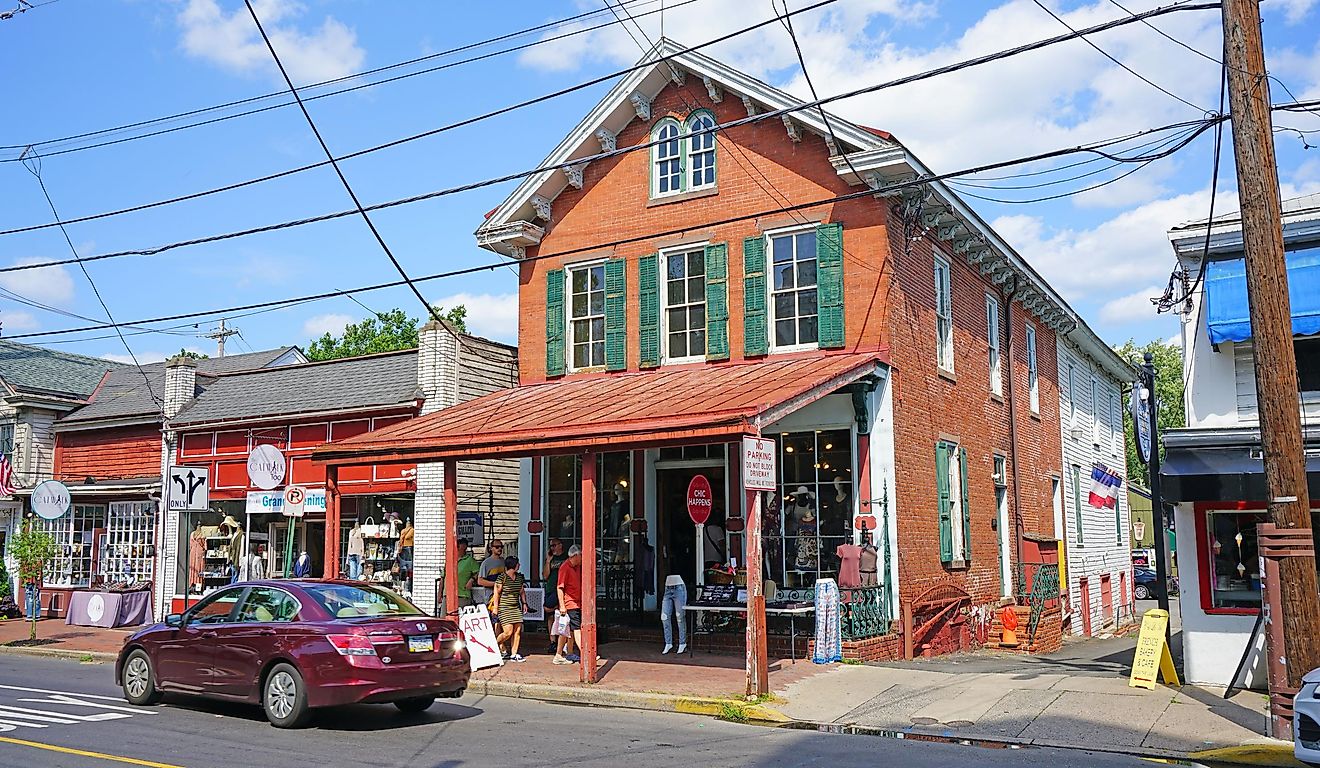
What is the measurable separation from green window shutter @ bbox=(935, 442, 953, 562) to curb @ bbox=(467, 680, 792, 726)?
7.62m

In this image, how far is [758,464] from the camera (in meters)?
12.7

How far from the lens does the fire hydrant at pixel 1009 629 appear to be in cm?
2064

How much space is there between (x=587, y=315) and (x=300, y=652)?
10506 mm

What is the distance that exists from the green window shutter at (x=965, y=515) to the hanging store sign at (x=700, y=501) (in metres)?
5.07

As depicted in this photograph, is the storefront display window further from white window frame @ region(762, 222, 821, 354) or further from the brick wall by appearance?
the brick wall

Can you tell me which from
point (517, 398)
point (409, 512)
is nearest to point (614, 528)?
point (517, 398)

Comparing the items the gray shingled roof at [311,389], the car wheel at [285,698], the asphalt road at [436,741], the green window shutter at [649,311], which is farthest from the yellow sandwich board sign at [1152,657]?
the gray shingled roof at [311,389]

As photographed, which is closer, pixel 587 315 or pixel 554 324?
pixel 587 315

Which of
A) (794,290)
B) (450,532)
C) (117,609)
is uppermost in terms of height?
(794,290)

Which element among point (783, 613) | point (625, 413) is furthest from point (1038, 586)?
point (625, 413)

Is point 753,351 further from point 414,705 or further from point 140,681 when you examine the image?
point 140,681

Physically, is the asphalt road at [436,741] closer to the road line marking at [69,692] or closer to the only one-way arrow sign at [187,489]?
the road line marking at [69,692]

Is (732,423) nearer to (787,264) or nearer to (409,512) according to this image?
(787,264)

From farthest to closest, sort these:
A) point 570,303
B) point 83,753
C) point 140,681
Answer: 1. point 570,303
2. point 140,681
3. point 83,753
